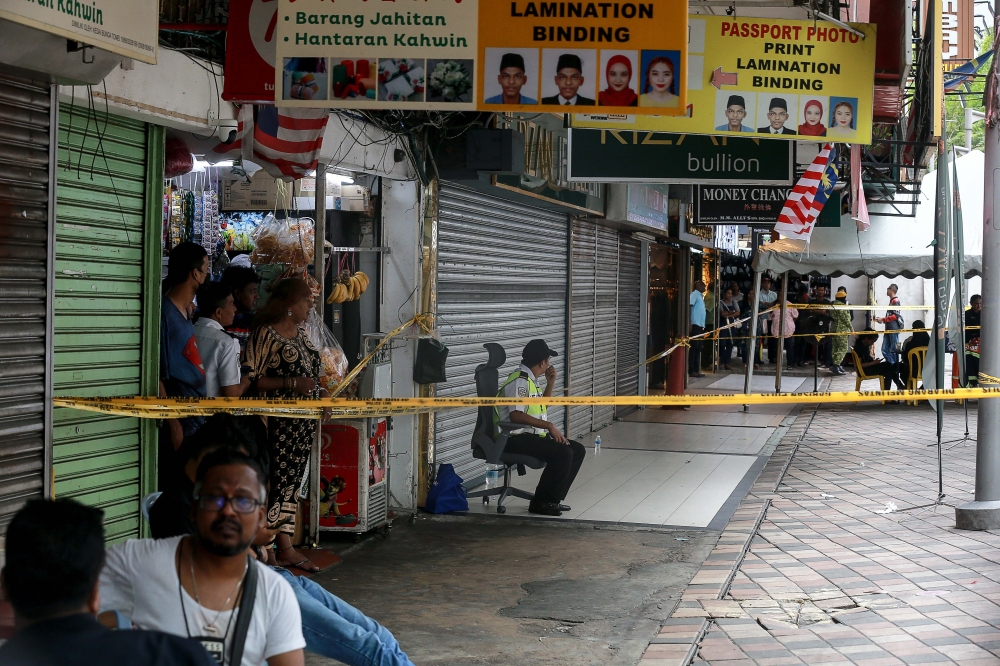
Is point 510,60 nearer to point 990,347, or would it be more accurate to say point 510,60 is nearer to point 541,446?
point 541,446

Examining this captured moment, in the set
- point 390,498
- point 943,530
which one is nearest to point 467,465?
point 390,498

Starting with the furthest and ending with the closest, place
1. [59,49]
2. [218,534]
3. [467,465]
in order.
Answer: [467,465], [59,49], [218,534]

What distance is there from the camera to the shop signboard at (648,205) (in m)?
15.1

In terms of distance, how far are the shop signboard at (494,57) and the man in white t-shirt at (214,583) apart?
2852 millimetres

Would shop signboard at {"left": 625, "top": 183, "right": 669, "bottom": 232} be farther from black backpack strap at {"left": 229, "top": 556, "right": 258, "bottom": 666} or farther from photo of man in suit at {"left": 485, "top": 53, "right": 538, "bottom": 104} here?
black backpack strap at {"left": 229, "top": 556, "right": 258, "bottom": 666}

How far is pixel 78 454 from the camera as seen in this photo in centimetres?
571

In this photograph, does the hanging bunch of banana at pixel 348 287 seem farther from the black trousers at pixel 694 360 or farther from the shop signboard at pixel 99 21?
the black trousers at pixel 694 360

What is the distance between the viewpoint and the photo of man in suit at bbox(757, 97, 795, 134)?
7.66 meters

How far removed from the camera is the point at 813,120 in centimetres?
766

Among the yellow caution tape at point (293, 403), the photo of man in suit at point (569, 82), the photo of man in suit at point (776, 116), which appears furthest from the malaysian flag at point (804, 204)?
the photo of man in suit at point (569, 82)

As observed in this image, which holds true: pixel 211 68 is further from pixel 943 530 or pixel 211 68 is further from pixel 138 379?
pixel 943 530

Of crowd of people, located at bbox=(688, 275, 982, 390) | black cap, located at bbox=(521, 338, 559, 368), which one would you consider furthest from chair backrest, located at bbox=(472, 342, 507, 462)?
crowd of people, located at bbox=(688, 275, 982, 390)

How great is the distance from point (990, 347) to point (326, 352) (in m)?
5.02

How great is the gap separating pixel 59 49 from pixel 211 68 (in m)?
1.84
